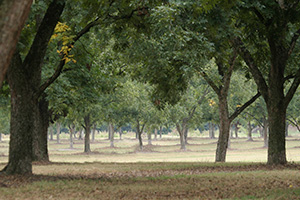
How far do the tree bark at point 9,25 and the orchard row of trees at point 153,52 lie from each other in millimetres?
7108

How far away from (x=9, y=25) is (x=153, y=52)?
1337 centimetres

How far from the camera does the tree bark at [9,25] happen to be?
4.68 m

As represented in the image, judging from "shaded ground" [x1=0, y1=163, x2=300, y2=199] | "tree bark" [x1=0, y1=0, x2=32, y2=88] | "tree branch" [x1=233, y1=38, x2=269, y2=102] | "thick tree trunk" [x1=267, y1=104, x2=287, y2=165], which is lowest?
"shaded ground" [x1=0, y1=163, x2=300, y2=199]

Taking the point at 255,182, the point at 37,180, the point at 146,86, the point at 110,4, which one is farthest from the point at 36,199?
the point at 146,86

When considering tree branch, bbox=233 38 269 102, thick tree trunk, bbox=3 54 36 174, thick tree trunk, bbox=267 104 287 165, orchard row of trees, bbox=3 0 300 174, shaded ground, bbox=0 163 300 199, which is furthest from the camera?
tree branch, bbox=233 38 269 102

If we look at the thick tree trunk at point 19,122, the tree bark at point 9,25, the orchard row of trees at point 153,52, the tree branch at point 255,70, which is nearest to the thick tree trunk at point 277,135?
the orchard row of trees at point 153,52

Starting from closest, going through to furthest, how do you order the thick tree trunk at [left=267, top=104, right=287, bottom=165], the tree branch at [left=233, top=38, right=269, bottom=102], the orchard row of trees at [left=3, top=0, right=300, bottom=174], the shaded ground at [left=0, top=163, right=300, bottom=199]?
the shaded ground at [left=0, top=163, right=300, bottom=199], the orchard row of trees at [left=3, top=0, right=300, bottom=174], the thick tree trunk at [left=267, top=104, right=287, bottom=165], the tree branch at [left=233, top=38, right=269, bottom=102]

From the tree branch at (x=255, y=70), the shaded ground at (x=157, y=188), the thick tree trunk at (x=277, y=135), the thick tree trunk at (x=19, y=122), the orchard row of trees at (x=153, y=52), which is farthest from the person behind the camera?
the tree branch at (x=255, y=70)

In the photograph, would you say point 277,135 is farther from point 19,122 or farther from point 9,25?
point 9,25

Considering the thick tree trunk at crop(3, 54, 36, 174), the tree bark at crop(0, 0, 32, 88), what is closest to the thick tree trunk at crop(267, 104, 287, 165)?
the thick tree trunk at crop(3, 54, 36, 174)

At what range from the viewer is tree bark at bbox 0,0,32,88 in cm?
468

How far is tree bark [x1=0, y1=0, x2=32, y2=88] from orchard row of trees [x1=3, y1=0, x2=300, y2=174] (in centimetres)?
711

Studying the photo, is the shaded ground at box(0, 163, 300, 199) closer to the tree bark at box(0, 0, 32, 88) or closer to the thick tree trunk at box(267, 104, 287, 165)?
the thick tree trunk at box(267, 104, 287, 165)

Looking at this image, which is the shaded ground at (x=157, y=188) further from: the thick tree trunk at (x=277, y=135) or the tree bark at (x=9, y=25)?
the tree bark at (x=9, y=25)
